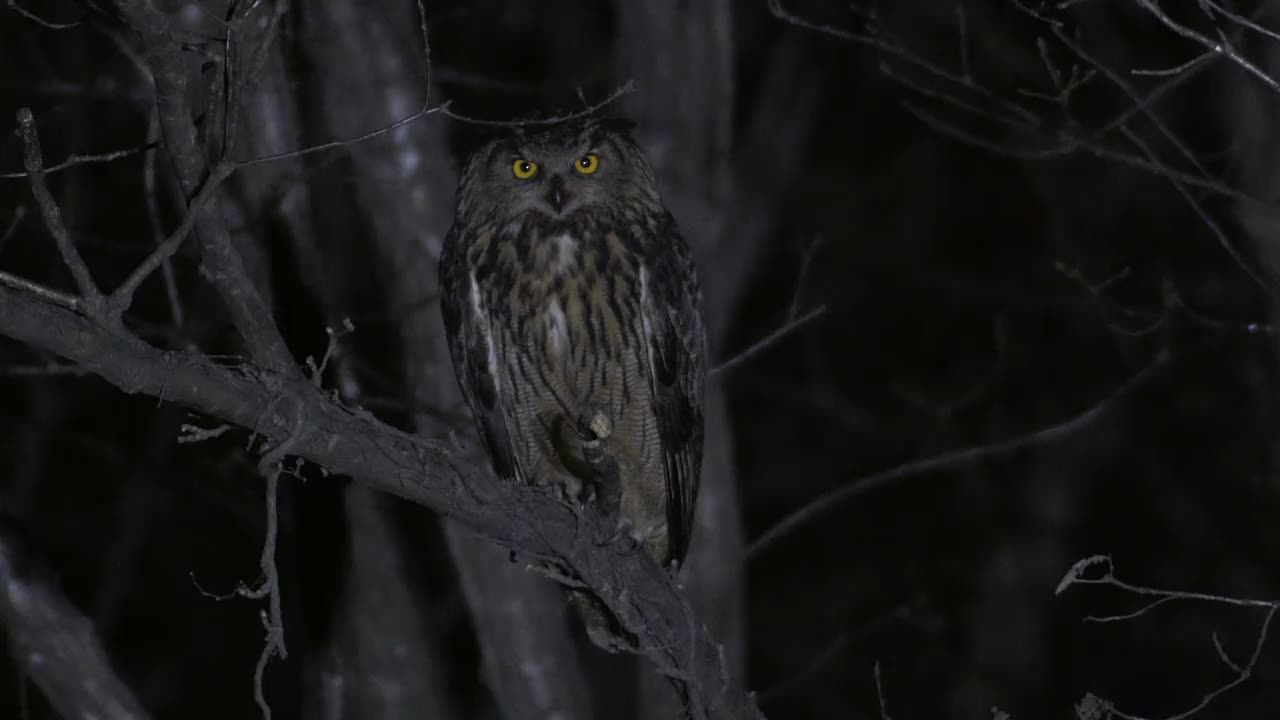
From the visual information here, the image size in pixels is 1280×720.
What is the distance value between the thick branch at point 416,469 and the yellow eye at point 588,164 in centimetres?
127

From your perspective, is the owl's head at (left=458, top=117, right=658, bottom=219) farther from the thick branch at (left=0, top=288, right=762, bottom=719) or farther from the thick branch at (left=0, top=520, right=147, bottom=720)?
the thick branch at (left=0, top=520, right=147, bottom=720)

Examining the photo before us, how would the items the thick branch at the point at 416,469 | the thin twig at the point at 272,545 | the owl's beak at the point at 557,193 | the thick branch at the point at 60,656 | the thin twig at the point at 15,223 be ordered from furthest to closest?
the owl's beak at the point at 557,193, the thick branch at the point at 60,656, the thin twig at the point at 15,223, the thin twig at the point at 272,545, the thick branch at the point at 416,469

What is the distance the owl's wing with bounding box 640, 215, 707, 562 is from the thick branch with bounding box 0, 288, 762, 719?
0.80 metres

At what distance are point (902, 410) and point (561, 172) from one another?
20.6ft

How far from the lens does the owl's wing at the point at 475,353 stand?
12.9 feet

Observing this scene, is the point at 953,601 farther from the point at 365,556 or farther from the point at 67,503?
the point at 365,556

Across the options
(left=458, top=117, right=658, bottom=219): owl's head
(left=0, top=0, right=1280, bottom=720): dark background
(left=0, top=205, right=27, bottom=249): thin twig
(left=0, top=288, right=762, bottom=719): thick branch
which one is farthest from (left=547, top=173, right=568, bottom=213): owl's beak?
(left=0, top=0, right=1280, bottom=720): dark background

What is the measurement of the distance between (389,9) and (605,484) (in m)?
2.05

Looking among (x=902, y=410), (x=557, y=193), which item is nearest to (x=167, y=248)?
(x=557, y=193)

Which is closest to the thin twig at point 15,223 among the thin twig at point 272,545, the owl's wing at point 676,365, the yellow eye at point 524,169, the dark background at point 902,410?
the thin twig at point 272,545

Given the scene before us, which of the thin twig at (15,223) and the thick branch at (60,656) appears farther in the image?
the thick branch at (60,656)

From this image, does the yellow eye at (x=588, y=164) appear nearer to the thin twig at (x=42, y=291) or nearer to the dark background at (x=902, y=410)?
the dark background at (x=902, y=410)

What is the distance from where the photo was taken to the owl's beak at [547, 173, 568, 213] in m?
3.98

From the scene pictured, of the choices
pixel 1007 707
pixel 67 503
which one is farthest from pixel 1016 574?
pixel 67 503
